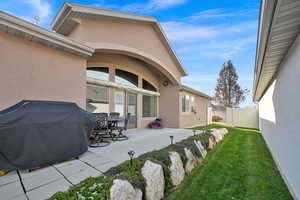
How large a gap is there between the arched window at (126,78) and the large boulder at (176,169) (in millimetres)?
5598

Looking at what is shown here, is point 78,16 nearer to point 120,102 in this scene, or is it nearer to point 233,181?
point 120,102

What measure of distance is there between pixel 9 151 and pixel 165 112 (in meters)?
8.46

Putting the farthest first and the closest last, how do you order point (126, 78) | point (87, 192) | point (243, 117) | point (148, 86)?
point (243, 117) < point (148, 86) < point (126, 78) < point (87, 192)

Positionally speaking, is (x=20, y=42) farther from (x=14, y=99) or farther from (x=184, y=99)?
(x=184, y=99)

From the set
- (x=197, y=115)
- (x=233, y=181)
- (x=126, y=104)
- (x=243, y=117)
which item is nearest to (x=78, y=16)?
(x=126, y=104)

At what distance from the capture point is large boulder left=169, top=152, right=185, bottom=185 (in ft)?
9.80

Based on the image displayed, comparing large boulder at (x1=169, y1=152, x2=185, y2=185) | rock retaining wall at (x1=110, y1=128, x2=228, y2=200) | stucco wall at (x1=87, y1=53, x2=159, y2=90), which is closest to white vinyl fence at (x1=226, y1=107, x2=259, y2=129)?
stucco wall at (x1=87, y1=53, x2=159, y2=90)

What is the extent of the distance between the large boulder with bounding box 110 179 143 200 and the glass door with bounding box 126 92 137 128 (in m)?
6.10

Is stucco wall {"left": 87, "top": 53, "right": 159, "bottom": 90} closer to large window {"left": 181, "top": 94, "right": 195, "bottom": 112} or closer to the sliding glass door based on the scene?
the sliding glass door

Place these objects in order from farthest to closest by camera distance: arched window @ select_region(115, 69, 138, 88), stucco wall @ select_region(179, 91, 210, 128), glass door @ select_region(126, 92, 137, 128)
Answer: stucco wall @ select_region(179, 91, 210, 128)
glass door @ select_region(126, 92, 137, 128)
arched window @ select_region(115, 69, 138, 88)

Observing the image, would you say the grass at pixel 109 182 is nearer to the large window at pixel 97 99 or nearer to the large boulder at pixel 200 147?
the large boulder at pixel 200 147

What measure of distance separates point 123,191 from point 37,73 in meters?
3.91

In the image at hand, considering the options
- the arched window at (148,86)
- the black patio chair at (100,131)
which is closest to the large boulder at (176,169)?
the black patio chair at (100,131)

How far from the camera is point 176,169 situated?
123 inches
